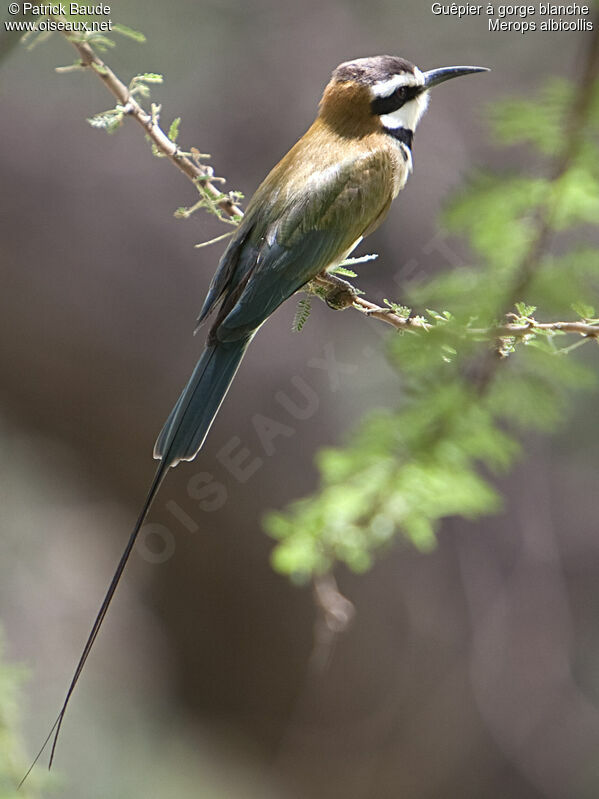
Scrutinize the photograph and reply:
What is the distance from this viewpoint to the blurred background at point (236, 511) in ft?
13.3

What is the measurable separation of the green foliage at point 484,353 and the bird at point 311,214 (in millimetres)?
674

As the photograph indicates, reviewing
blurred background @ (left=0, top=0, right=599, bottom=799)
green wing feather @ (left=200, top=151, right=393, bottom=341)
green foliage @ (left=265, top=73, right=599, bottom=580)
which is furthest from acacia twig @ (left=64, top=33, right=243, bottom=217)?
blurred background @ (left=0, top=0, right=599, bottom=799)

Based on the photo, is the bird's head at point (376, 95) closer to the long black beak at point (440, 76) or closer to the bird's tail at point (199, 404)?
the long black beak at point (440, 76)

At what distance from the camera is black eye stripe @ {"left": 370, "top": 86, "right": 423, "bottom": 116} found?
1957 mm

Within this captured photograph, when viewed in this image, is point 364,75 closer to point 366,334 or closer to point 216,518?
point 366,334

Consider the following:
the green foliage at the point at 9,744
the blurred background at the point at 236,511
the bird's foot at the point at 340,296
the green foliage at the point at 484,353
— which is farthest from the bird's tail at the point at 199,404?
the blurred background at the point at 236,511

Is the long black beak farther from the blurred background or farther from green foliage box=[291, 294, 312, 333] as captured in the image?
the blurred background

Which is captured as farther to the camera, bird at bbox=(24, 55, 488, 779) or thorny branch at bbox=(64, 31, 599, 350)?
bird at bbox=(24, 55, 488, 779)

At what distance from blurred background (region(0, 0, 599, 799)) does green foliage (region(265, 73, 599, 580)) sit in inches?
119

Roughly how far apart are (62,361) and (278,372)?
1.07 meters

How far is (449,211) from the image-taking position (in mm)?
681

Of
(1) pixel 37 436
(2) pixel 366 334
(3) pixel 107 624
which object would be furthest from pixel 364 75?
(3) pixel 107 624

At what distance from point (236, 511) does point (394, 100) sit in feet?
8.10

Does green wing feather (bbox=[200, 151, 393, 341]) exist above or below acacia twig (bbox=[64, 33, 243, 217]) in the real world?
below
